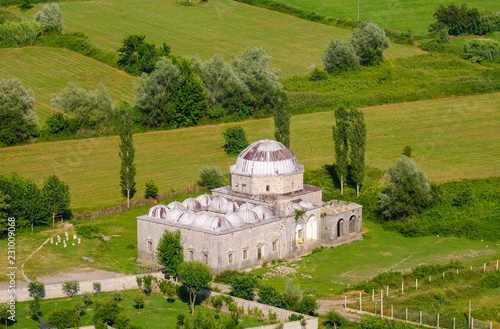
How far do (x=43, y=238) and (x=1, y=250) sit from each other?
524 centimetres

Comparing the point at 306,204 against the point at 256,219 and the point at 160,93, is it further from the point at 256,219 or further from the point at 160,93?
the point at 160,93

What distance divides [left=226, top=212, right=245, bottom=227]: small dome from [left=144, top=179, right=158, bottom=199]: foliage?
67.2 ft

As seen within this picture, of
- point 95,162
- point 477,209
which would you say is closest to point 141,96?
point 95,162

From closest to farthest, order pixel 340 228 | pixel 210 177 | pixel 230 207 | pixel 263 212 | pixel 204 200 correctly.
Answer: pixel 263 212 < pixel 230 207 < pixel 204 200 < pixel 340 228 < pixel 210 177

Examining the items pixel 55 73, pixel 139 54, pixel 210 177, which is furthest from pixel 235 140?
pixel 55 73

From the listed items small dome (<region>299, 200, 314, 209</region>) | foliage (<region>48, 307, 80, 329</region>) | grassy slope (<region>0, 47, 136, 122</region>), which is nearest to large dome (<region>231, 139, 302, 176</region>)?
small dome (<region>299, 200, 314, 209</region>)

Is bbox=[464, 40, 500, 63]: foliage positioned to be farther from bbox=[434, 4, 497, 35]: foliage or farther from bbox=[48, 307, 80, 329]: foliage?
bbox=[48, 307, 80, 329]: foliage

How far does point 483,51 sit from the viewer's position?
179 m

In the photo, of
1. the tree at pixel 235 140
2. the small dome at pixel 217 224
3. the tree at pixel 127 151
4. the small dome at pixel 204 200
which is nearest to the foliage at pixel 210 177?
the tree at pixel 127 151

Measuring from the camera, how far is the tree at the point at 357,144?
122312 millimetres

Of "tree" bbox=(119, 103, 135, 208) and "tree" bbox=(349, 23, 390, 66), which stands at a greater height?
"tree" bbox=(349, 23, 390, 66)

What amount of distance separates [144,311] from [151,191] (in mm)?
32099

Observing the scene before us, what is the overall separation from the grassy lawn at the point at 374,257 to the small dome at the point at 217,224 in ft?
16.4

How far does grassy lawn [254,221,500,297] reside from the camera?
103 meters
